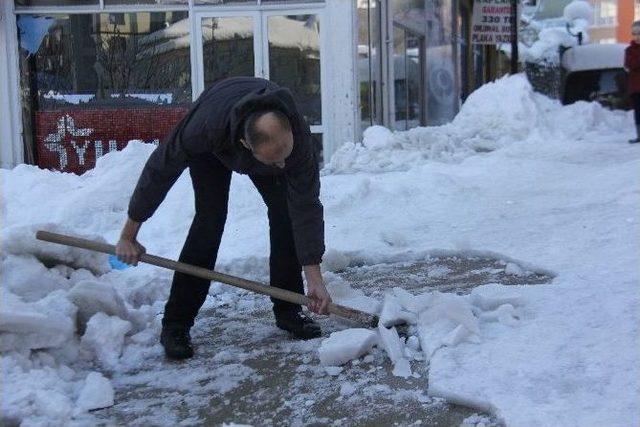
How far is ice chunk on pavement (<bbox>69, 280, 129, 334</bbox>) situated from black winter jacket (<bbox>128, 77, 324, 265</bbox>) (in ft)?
1.63

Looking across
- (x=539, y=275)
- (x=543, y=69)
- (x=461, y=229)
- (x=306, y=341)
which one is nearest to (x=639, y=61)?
(x=461, y=229)

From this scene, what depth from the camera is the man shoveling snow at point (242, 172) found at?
305cm

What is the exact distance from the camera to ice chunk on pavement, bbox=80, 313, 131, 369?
3.58m

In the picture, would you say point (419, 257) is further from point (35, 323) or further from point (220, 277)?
point (35, 323)

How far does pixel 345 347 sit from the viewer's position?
3.43 meters

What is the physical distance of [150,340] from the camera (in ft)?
12.5

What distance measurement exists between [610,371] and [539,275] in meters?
1.64

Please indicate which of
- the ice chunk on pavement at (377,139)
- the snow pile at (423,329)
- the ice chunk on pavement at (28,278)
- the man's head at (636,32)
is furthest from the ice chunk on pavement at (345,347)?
the man's head at (636,32)

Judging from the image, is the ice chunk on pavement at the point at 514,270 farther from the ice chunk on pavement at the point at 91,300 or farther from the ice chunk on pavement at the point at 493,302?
the ice chunk on pavement at the point at 91,300

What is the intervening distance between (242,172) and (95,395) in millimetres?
1101

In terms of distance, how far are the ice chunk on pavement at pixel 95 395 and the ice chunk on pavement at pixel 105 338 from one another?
352 mm

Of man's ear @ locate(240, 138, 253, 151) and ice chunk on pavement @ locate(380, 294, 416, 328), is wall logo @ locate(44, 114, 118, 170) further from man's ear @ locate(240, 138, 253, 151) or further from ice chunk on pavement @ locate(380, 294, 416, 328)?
man's ear @ locate(240, 138, 253, 151)

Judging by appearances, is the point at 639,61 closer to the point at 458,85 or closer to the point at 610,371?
the point at 458,85

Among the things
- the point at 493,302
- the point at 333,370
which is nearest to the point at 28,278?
the point at 333,370
